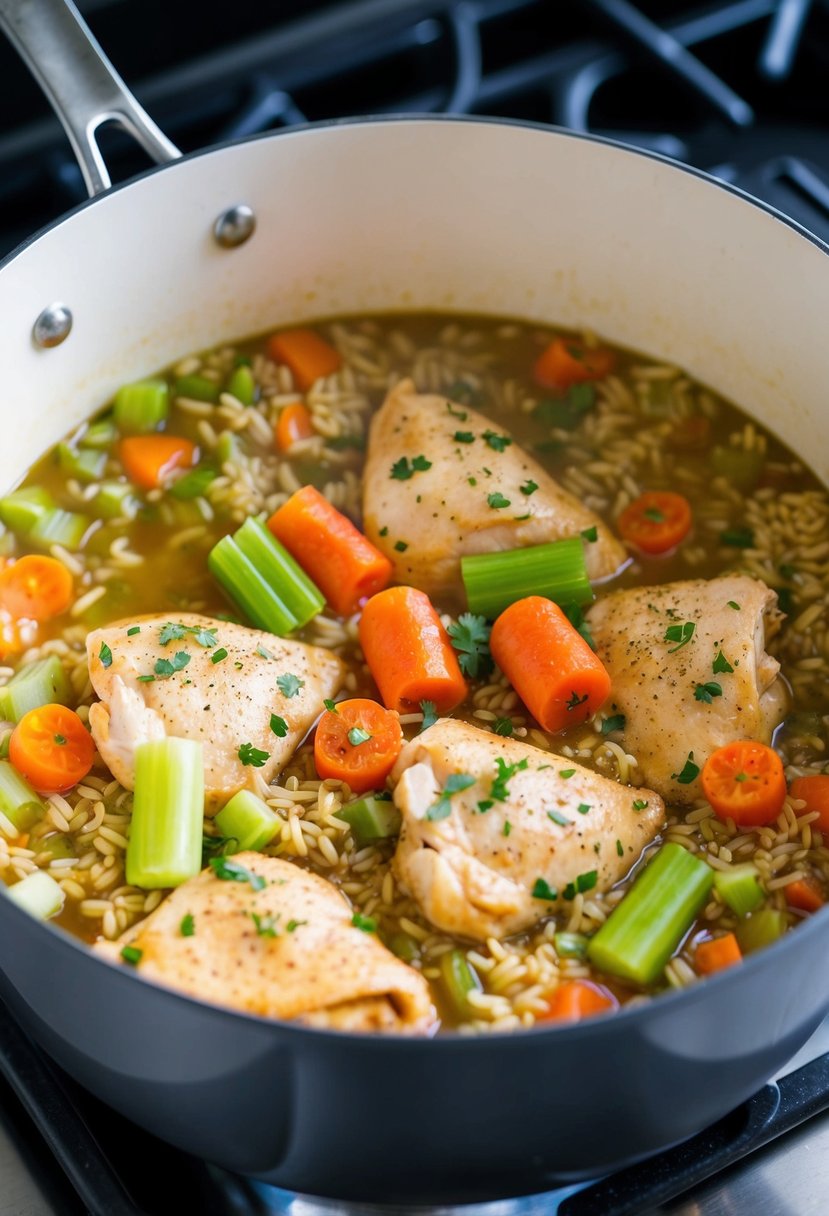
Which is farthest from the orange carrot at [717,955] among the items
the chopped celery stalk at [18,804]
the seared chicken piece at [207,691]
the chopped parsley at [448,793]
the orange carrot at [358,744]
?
the chopped celery stalk at [18,804]

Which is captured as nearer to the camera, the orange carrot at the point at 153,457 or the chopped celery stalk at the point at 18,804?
the chopped celery stalk at the point at 18,804

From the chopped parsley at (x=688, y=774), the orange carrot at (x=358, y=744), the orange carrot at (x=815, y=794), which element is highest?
the orange carrot at (x=358, y=744)

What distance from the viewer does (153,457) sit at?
345 centimetres

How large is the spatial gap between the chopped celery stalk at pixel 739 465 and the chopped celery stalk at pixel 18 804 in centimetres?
178

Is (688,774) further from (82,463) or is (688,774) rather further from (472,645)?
(82,463)

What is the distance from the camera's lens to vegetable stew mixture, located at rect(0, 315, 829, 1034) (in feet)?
8.33

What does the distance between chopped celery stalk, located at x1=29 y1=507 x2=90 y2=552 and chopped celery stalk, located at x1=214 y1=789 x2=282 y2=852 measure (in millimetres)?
896

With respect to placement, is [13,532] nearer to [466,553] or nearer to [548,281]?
[466,553]

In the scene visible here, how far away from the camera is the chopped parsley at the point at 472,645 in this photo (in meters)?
3.03

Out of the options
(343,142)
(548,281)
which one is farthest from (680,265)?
(343,142)

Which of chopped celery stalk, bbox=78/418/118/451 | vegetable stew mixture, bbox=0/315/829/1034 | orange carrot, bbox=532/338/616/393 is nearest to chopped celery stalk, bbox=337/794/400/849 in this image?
vegetable stew mixture, bbox=0/315/829/1034

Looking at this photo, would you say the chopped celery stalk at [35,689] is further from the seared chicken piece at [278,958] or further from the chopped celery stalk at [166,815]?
the seared chicken piece at [278,958]

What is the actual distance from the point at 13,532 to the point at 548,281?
1.51 meters

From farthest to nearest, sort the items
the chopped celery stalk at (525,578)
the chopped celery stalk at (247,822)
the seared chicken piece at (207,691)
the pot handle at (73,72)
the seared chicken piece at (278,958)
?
the chopped celery stalk at (525,578), the pot handle at (73,72), the seared chicken piece at (207,691), the chopped celery stalk at (247,822), the seared chicken piece at (278,958)
